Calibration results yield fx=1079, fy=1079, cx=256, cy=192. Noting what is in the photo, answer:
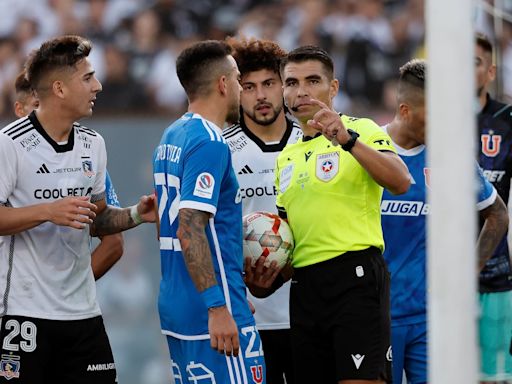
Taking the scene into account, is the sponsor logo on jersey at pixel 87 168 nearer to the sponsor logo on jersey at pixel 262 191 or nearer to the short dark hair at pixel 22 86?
the sponsor logo on jersey at pixel 262 191

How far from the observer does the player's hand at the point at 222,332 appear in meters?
5.27

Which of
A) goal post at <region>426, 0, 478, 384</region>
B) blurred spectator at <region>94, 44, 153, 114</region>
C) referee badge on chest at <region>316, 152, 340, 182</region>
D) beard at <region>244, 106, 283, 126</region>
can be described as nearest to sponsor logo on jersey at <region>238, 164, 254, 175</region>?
beard at <region>244, 106, 283, 126</region>

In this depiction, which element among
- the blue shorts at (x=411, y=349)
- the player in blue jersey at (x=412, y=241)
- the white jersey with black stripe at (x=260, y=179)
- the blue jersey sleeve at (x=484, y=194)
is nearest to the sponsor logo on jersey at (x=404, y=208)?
the player in blue jersey at (x=412, y=241)

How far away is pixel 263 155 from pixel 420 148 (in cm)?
106

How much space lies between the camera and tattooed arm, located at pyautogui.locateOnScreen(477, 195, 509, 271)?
6.59 metres

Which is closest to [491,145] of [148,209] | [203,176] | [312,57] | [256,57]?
[256,57]

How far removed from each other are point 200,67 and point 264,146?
1.36m

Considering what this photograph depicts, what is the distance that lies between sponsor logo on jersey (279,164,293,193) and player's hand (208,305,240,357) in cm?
101

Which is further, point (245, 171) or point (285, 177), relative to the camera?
point (245, 171)

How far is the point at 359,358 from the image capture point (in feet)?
18.3

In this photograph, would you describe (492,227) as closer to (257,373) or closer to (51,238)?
(257,373)

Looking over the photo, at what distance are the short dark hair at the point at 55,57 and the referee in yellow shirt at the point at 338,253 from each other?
1309mm

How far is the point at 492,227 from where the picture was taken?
661cm

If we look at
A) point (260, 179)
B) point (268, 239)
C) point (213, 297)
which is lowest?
point (213, 297)
